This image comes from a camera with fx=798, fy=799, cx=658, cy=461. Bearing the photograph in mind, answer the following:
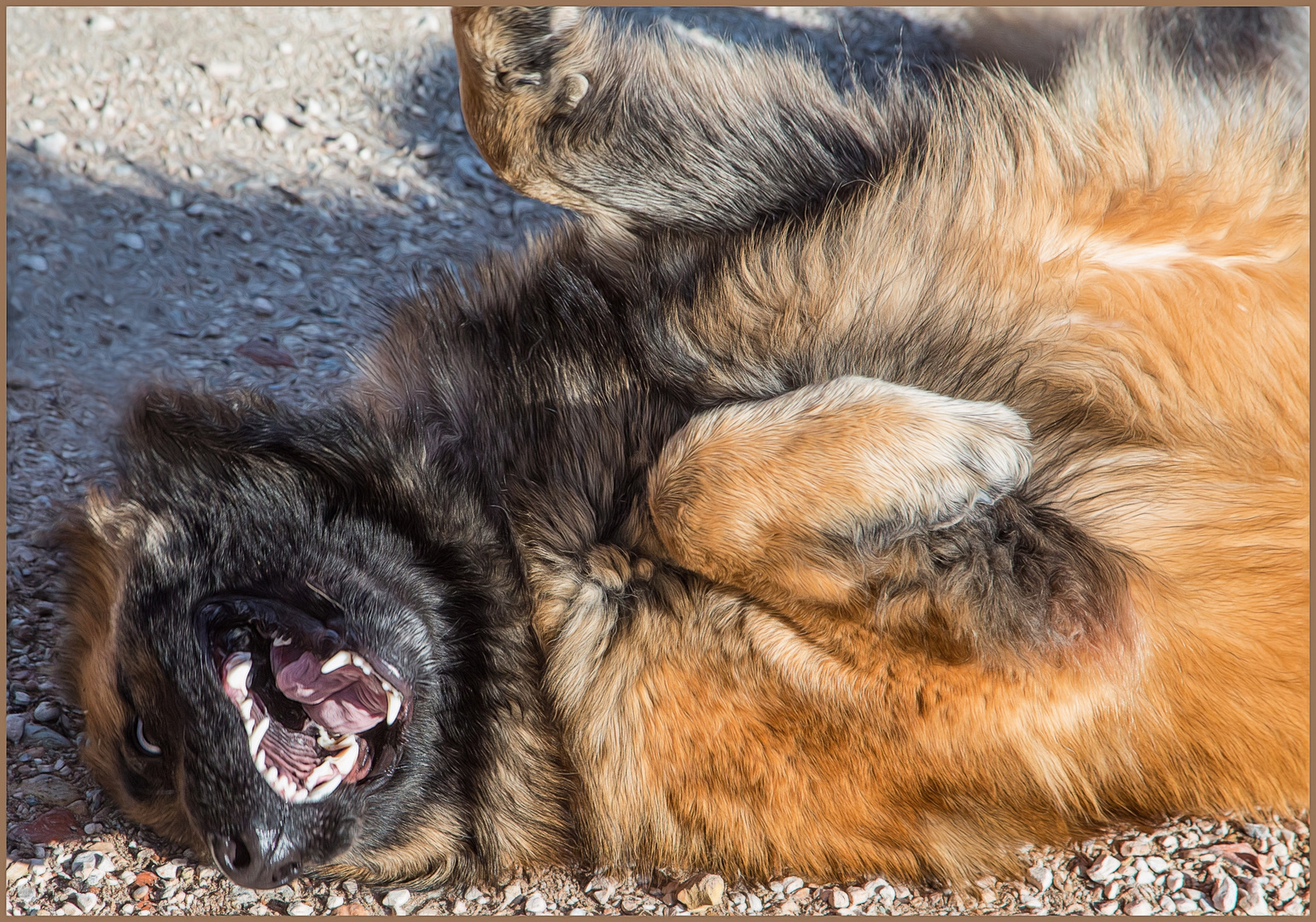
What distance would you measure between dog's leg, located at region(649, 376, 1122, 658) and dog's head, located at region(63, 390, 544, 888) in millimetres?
625

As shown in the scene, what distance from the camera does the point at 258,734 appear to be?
153 cm

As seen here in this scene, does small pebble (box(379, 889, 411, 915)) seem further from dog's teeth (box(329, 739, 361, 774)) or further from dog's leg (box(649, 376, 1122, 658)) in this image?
dog's leg (box(649, 376, 1122, 658))

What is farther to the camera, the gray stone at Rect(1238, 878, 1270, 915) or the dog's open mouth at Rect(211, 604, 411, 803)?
the gray stone at Rect(1238, 878, 1270, 915)

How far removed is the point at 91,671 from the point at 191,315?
1.35m

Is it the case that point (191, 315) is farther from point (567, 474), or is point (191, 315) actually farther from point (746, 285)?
point (746, 285)

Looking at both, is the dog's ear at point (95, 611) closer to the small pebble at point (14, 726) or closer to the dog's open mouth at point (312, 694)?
the small pebble at point (14, 726)

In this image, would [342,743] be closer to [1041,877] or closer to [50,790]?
[50,790]

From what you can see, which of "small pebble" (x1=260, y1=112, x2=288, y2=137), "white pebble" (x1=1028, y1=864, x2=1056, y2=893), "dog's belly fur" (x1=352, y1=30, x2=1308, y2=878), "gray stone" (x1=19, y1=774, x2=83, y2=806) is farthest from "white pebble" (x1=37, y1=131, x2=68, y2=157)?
"white pebble" (x1=1028, y1=864, x2=1056, y2=893)

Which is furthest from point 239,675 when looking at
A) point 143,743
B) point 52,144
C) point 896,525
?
point 52,144

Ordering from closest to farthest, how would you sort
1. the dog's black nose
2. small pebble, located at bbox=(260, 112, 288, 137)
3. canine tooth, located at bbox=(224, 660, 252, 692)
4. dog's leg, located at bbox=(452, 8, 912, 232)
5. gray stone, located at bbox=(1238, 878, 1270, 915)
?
the dog's black nose
canine tooth, located at bbox=(224, 660, 252, 692)
gray stone, located at bbox=(1238, 878, 1270, 915)
dog's leg, located at bbox=(452, 8, 912, 232)
small pebble, located at bbox=(260, 112, 288, 137)

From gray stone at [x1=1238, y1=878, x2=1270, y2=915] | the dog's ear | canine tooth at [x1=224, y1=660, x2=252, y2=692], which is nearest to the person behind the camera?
canine tooth at [x1=224, y1=660, x2=252, y2=692]

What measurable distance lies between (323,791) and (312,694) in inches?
7.7

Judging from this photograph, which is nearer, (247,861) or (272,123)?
(247,861)

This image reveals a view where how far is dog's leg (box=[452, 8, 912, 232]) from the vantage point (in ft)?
6.43
